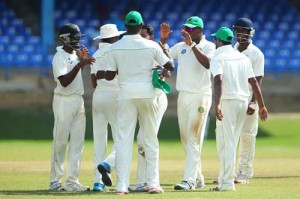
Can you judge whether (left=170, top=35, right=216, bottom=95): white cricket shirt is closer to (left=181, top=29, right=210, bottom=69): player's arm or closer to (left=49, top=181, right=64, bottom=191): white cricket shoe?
(left=181, top=29, right=210, bottom=69): player's arm

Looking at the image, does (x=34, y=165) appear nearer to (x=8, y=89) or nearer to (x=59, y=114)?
(x=59, y=114)

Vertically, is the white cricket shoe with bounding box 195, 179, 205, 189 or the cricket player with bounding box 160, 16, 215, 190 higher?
the cricket player with bounding box 160, 16, 215, 190

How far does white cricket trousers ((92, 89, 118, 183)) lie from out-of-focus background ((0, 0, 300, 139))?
1127cm

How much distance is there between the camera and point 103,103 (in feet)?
49.5

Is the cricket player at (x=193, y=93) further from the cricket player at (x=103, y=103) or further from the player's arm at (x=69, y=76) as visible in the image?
the player's arm at (x=69, y=76)

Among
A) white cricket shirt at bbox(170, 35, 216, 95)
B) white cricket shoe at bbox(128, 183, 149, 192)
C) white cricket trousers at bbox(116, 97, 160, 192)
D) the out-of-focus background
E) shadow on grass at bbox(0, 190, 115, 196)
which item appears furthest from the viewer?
the out-of-focus background

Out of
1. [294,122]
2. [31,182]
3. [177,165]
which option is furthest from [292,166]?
[294,122]

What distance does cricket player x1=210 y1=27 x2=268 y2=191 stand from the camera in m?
14.6

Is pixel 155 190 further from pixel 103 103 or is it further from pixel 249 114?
pixel 249 114

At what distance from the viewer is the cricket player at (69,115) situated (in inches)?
591

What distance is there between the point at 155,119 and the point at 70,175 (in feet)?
5.47

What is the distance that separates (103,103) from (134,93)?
3.51ft

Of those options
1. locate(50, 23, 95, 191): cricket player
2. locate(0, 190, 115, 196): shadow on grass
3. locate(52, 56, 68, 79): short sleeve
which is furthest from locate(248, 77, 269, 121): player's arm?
locate(52, 56, 68, 79): short sleeve

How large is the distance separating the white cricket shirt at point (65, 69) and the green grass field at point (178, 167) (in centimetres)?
153
